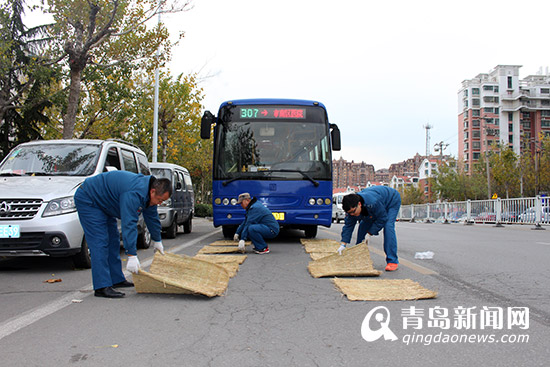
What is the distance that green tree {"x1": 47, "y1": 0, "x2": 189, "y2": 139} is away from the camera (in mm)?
14297

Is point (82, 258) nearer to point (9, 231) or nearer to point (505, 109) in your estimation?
point (9, 231)

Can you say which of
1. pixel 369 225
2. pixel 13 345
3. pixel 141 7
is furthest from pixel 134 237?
pixel 141 7

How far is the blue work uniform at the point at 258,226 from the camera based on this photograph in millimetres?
8594

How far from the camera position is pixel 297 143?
10570mm

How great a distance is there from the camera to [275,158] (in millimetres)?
10477

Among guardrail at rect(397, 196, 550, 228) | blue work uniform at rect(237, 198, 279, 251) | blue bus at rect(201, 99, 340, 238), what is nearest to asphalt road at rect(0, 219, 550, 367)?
blue work uniform at rect(237, 198, 279, 251)

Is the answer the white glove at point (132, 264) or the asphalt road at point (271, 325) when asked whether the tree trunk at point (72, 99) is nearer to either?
the asphalt road at point (271, 325)

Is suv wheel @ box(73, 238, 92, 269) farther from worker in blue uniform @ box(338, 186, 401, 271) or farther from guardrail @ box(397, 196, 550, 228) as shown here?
guardrail @ box(397, 196, 550, 228)

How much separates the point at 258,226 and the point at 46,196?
12.0ft

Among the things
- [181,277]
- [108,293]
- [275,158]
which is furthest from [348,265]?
[275,158]

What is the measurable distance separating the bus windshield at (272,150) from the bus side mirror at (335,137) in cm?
24

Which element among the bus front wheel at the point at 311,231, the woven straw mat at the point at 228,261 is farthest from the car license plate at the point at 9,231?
the bus front wheel at the point at 311,231

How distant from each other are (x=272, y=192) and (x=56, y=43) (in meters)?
14.8

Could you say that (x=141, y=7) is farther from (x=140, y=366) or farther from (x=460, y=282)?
(x=140, y=366)
